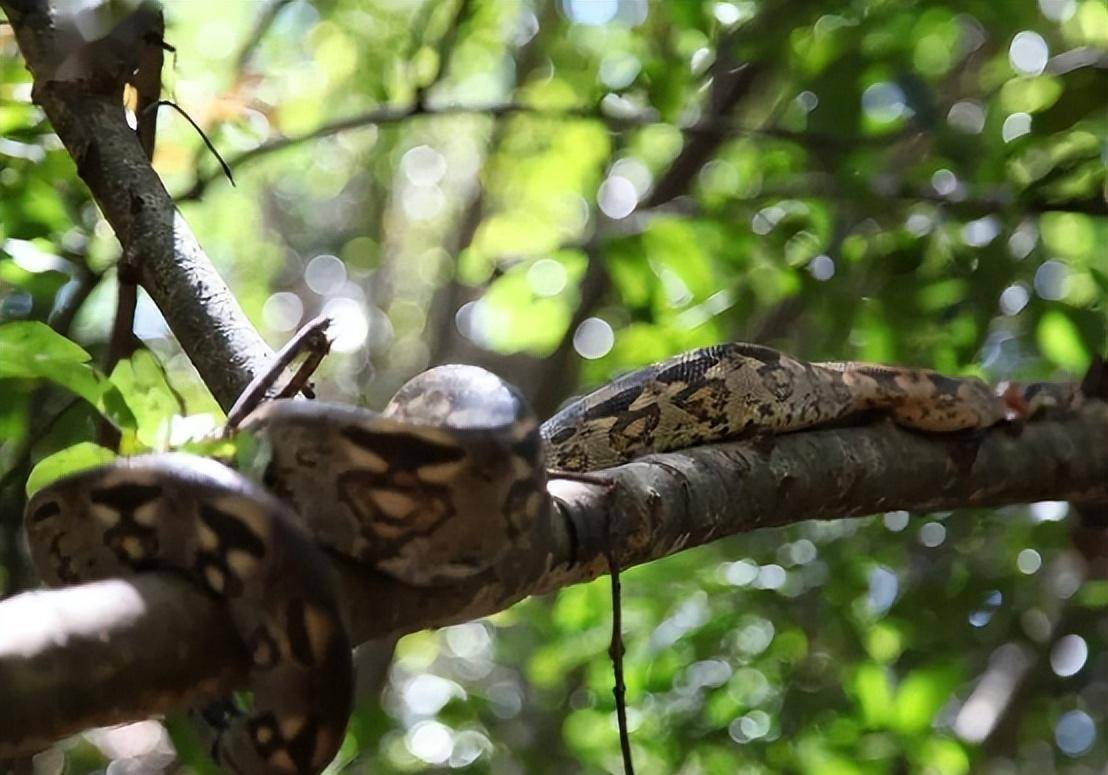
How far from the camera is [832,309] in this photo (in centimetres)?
335

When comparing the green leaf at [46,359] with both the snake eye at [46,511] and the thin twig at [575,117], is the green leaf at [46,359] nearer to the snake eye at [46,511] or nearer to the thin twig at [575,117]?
the snake eye at [46,511]

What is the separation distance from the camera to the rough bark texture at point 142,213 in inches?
83.3

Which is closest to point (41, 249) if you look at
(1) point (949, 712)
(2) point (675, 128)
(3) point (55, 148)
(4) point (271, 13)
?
(3) point (55, 148)

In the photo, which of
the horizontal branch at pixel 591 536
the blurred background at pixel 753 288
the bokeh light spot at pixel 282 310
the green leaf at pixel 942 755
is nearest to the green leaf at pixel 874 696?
the blurred background at pixel 753 288

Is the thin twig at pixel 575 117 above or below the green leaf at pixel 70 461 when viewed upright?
below

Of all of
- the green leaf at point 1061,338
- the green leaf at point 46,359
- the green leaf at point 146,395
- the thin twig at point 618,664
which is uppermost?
the green leaf at point 46,359

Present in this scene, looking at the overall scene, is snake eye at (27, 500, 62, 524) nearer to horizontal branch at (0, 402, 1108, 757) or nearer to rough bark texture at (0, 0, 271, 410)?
horizontal branch at (0, 402, 1108, 757)

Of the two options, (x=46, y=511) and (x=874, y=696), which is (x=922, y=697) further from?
(x=46, y=511)

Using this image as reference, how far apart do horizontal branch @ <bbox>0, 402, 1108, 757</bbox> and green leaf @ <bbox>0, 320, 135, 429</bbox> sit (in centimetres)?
55

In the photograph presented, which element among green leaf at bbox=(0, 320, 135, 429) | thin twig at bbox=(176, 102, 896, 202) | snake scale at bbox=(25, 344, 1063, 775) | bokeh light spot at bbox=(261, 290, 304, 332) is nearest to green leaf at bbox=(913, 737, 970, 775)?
thin twig at bbox=(176, 102, 896, 202)

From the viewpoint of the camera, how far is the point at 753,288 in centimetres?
343

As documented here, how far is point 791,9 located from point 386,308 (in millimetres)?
5300

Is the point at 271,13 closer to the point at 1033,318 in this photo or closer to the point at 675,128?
the point at 675,128

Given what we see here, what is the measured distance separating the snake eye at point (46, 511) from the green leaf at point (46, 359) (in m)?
0.23
